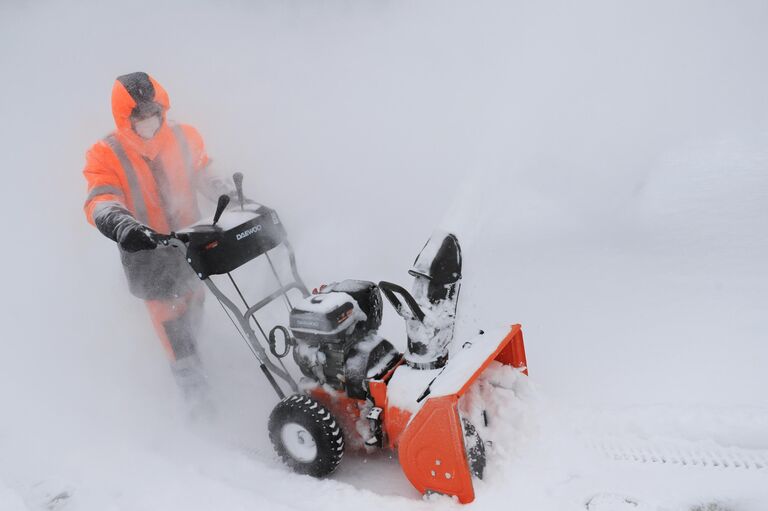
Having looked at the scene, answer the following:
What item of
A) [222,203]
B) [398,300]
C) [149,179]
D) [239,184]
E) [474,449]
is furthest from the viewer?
[149,179]

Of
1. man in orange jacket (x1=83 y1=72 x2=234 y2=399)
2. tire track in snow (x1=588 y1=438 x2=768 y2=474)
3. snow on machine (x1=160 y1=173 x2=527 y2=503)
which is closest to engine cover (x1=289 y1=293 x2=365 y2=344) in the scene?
snow on machine (x1=160 y1=173 x2=527 y2=503)

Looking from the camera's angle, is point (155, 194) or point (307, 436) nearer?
point (307, 436)

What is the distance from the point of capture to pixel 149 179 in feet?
12.0

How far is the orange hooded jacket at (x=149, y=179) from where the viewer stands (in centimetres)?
336

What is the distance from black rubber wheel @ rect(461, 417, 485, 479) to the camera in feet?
8.64

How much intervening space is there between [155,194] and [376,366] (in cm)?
191

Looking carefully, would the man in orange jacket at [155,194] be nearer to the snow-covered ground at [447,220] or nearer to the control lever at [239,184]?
the control lever at [239,184]

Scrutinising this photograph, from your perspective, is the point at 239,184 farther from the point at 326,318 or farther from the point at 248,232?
the point at 326,318

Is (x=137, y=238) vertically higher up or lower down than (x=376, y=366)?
higher up

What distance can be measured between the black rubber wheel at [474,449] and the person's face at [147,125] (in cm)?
259

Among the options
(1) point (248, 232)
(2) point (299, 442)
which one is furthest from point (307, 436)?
(1) point (248, 232)

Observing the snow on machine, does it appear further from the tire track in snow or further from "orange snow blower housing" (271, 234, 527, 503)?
the tire track in snow

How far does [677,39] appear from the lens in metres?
6.47

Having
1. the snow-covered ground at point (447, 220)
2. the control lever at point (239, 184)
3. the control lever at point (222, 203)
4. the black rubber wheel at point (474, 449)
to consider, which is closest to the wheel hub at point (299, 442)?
the snow-covered ground at point (447, 220)
